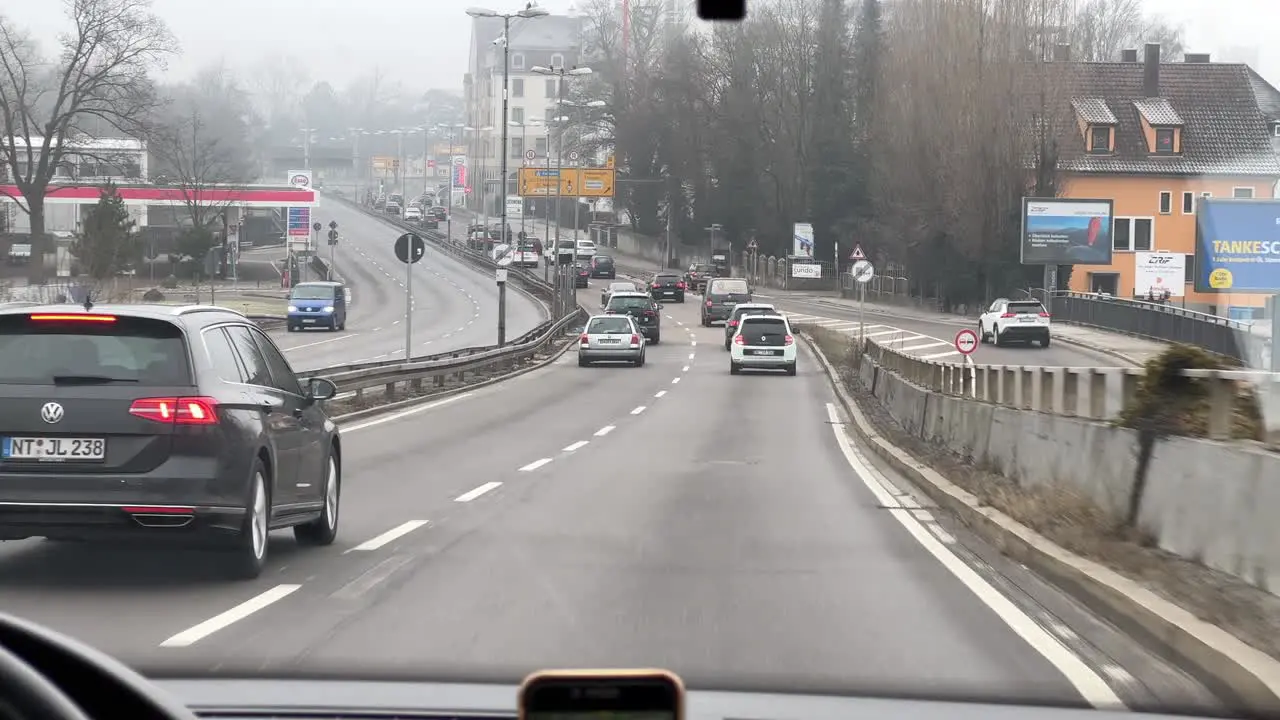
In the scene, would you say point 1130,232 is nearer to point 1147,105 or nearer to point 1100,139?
point 1100,139

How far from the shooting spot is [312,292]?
59.2 m

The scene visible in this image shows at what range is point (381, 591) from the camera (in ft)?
28.7

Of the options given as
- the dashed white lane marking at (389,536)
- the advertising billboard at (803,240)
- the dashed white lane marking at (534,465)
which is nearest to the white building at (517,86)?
the advertising billboard at (803,240)

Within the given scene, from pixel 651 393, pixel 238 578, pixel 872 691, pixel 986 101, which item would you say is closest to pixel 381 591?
pixel 238 578

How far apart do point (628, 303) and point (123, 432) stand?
45.1m

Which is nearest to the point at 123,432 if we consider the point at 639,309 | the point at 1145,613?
the point at 1145,613

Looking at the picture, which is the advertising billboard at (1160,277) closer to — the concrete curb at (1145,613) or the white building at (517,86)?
the concrete curb at (1145,613)

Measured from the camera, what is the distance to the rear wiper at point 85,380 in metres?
8.37

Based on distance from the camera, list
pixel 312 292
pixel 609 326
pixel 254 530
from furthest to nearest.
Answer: pixel 312 292 < pixel 609 326 < pixel 254 530

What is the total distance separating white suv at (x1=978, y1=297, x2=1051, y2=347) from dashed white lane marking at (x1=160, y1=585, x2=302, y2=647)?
48239 millimetres

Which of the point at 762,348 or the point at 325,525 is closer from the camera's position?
the point at 325,525

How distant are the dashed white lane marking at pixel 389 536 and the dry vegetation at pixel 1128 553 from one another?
423 centimetres

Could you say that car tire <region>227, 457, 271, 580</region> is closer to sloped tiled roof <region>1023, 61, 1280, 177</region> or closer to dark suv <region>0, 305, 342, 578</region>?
dark suv <region>0, 305, 342, 578</region>

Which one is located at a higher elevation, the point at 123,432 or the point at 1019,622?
the point at 123,432
